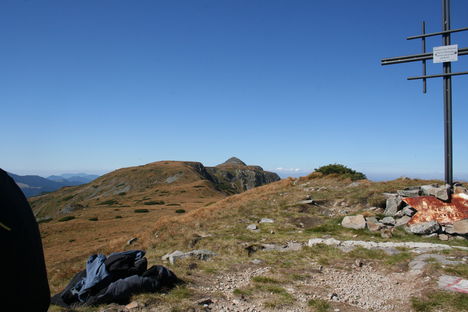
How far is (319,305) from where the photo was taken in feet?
21.1

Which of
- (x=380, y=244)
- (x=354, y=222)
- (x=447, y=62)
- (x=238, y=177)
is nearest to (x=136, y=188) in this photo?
(x=238, y=177)

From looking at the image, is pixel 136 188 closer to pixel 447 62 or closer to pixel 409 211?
pixel 409 211

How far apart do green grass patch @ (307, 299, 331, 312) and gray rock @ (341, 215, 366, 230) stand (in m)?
7.69

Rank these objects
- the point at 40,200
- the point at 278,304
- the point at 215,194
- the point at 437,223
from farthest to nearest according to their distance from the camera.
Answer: the point at 40,200, the point at 215,194, the point at 437,223, the point at 278,304

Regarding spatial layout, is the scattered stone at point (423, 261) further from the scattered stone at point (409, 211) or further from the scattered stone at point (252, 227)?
the scattered stone at point (252, 227)

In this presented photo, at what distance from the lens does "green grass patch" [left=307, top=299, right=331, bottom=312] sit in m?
6.26

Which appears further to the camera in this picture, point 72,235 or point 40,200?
point 40,200

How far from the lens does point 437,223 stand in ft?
39.8

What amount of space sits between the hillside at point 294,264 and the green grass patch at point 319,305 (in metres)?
0.02

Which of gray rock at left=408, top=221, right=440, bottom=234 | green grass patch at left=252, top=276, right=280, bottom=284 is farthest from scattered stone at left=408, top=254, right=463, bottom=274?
green grass patch at left=252, top=276, right=280, bottom=284

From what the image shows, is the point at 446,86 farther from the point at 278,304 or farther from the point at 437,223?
the point at 278,304

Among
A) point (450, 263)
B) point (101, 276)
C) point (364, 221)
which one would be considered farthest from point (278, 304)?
point (364, 221)

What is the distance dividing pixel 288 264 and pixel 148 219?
109 feet

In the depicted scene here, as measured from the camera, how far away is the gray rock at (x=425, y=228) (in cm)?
1202
